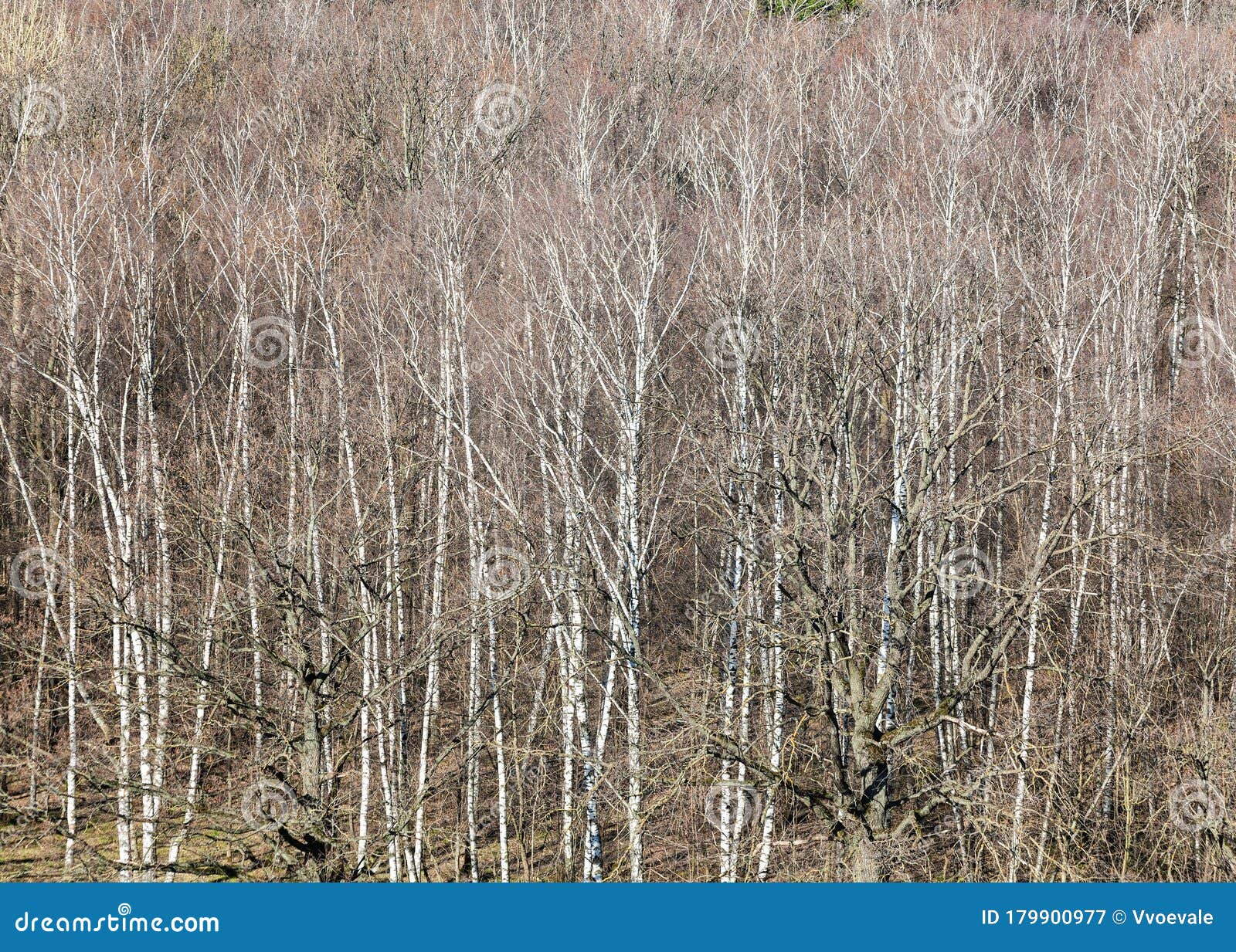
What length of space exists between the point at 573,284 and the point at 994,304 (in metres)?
6.54

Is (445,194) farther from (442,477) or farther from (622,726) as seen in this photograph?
(622,726)

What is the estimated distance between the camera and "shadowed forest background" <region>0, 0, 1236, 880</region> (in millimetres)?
13008

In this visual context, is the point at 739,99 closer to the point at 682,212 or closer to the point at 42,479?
the point at 682,212

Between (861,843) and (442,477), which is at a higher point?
(442,477)

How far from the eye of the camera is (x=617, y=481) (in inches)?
844

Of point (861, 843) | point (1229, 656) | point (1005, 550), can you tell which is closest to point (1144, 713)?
point (1229, 656)

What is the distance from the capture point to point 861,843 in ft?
37.7

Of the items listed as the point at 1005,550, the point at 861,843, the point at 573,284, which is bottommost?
the point at 861,843

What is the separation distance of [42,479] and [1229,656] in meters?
19.8

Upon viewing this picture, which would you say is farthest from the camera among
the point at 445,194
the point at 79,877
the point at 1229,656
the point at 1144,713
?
the point at 445,194

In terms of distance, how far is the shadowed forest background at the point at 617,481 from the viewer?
13008 millimetres

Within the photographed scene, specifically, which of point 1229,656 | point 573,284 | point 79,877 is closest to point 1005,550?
point 1229,656

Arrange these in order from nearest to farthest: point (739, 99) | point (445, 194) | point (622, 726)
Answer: point (622, 726), point (445, 194), point (739, 99)

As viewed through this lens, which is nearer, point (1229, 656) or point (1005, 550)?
point (1229, 656)
